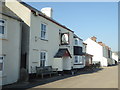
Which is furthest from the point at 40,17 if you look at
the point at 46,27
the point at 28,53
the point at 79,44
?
the point at 79,44

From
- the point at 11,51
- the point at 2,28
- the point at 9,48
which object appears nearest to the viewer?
the point at 2,28

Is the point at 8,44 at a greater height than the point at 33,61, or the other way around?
the point at 8,44

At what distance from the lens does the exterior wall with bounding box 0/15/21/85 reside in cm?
1300

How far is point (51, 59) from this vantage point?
66.3ft

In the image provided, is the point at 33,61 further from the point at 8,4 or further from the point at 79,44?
the point at 79,44

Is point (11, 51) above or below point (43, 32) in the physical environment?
below

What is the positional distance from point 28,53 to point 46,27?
178 inches

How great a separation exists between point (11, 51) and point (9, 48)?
12.1 inches

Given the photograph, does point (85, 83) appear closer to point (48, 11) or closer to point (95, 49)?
point (48, 11)

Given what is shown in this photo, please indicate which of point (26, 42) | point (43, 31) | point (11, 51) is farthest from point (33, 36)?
point (11, 51)

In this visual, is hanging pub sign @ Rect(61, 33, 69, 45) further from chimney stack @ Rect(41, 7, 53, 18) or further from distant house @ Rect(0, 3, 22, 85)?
distant house @ Rect(0, 3, 22, 85)

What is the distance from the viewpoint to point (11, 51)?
1369 cm

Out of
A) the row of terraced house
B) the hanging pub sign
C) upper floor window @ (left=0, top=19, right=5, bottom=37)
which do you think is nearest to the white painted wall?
the row of terraced house

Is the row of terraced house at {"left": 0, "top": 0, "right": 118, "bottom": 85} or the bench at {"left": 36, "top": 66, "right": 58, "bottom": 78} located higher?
the row of terraced house at {"left": 0, "top": 0, "right": 118, "bottom": 85}
